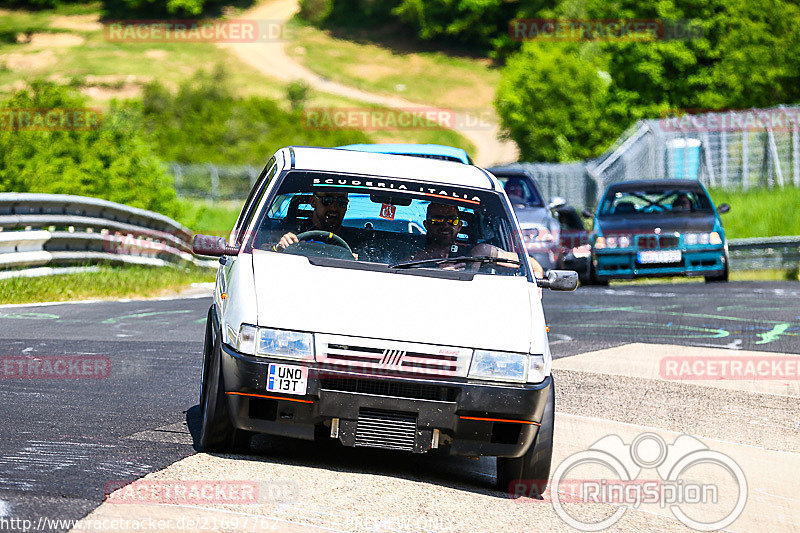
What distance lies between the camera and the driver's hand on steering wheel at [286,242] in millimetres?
7457

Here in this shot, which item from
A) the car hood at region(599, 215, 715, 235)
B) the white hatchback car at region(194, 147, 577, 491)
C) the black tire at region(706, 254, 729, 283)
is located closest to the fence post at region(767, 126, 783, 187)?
the black tire at region(706, 254, 729, 283)

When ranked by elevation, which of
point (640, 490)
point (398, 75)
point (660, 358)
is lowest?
point (398, 75)

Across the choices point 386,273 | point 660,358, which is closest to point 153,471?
point 386,273

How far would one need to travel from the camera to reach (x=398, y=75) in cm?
10269

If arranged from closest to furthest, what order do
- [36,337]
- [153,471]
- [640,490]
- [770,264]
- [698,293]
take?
[153,471] < [640,490] < [36,337] < [698,293] < [770,264]

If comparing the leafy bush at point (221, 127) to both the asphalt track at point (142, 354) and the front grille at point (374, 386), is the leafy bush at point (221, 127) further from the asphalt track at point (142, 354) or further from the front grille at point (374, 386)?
the front grille at point (374, 386)

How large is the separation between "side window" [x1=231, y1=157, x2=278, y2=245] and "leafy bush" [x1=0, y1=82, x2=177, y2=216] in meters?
15.6

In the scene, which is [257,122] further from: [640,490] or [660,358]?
[640,490]

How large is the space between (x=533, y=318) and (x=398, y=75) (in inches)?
3818

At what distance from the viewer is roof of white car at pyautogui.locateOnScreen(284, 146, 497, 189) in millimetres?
7840

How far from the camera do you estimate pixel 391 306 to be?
6.67m

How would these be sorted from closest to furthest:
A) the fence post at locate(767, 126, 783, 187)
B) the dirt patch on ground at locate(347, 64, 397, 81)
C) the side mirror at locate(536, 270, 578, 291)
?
the side mirror at locate(536, 270, 578, 291)
the fence post at locate(767, 126, 783, 187)
the dirt patch on ground at locate(347, 64, 397, 81)

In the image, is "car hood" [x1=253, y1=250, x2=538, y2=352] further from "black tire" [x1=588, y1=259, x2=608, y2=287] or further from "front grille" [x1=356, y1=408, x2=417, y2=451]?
"black tire" [x1=588, y1=259, x2=608, y2=287]

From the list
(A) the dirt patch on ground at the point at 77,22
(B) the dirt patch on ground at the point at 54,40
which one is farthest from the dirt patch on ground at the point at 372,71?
(A) the dirt patch on ground at the point at 77,22
